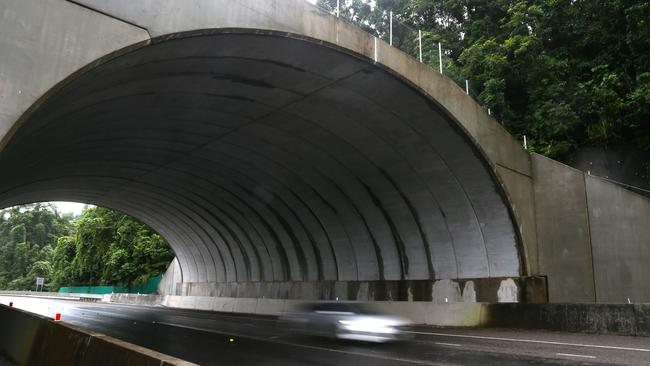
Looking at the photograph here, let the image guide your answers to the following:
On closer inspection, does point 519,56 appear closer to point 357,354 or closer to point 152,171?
point 152,171

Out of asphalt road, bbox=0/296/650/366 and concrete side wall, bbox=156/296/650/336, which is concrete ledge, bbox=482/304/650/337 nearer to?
concrete side wall, bbox=156/296/650/336

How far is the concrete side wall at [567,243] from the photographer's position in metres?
19.3

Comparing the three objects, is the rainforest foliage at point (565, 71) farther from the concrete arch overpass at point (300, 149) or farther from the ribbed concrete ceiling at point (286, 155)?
the ribbed concrete ceiling at point (286, 155)

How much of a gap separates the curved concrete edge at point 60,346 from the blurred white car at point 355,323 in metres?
7.16

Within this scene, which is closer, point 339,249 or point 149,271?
point 339,249

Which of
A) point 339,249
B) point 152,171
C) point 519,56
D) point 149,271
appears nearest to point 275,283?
point 339,249

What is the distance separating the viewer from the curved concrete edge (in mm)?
Answer: 5152

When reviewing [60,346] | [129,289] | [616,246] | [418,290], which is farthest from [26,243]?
[60,346]

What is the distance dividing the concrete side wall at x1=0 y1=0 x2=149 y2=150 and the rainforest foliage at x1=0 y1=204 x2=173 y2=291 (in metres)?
48.7

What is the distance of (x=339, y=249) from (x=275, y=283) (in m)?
6.34

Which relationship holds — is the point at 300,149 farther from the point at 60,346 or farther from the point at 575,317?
the point at 60,346

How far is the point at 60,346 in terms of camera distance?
757cm

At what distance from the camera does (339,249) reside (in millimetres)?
24562

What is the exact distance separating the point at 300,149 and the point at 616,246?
12.4m
